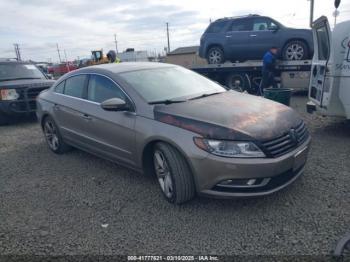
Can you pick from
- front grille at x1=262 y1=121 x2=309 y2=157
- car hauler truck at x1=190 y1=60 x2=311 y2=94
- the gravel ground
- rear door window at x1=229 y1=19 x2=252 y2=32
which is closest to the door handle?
the gravel ground

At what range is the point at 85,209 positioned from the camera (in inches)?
140

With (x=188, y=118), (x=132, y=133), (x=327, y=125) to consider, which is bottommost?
(x=327, y=125)

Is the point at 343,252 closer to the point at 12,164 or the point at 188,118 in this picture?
the point at 188,118

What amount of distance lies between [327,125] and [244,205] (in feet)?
13.6

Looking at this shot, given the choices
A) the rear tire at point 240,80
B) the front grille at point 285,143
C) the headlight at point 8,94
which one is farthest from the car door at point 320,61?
the headlight at point 8,94

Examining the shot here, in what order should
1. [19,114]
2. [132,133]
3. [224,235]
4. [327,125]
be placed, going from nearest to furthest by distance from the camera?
[224,235] → [132,133] → [327,125] → [19,114]

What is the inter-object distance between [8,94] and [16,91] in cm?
21

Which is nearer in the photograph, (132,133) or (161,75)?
(132,133)

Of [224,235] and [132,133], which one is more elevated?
[132,133]

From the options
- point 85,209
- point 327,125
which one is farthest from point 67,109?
point 327,125

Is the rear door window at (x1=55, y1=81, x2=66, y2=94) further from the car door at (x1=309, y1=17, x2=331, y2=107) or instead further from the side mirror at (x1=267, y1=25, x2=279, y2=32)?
the side mirror at (x1=267, y1=25, x2=279, y2=32)

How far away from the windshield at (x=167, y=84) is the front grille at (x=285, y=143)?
1309mm

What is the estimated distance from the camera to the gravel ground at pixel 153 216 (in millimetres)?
2787

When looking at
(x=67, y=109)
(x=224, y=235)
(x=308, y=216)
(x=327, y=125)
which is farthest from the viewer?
(x=327, y=125)
